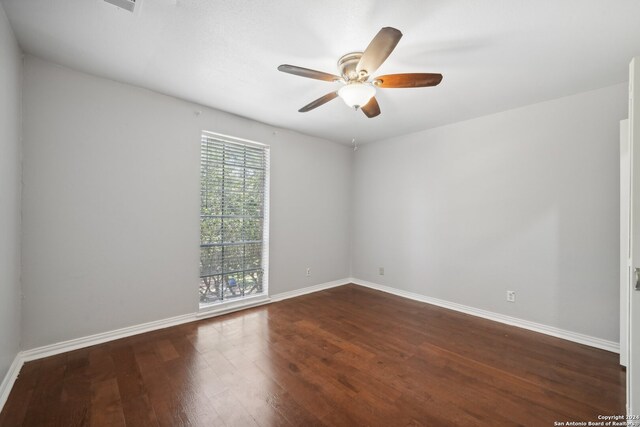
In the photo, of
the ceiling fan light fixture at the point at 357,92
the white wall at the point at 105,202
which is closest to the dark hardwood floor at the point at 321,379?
the white wall at the point at 105,202

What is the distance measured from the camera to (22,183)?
83.0 inches

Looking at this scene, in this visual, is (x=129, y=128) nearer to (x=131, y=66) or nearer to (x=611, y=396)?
(x=131, y=66)

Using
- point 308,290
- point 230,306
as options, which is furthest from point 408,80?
point 308,290

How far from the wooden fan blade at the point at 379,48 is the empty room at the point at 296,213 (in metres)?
0.02

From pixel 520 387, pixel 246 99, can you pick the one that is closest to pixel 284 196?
pixel 246 99

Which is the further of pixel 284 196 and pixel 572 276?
pixel 284 196

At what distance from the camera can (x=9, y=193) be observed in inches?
72.8

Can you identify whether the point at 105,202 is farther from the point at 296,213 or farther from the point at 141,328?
the point at 296,213

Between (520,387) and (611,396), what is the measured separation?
1.85 ft

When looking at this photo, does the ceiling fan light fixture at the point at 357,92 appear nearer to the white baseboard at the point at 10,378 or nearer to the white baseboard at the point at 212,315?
the white baseboard at the point at 212,315

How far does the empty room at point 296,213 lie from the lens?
166cm

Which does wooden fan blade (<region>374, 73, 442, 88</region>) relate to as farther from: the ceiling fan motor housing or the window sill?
the window sill

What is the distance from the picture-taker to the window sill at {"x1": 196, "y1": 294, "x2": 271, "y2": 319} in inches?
122

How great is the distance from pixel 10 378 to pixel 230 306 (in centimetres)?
179
